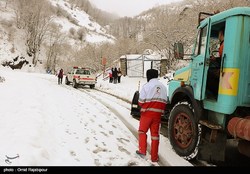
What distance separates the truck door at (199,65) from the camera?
17.7 feet

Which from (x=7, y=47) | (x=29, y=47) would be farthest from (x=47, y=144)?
(x=29, y=47)

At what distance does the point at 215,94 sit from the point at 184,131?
105cm

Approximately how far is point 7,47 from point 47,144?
5620 cm

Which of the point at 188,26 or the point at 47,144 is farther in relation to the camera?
the point at 188,26

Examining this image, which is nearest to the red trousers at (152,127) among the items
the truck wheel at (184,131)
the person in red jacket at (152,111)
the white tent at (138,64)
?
the person in red jacket at (152,111)

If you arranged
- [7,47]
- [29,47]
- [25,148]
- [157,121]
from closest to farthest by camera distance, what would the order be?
1. [25,148]
2. [157,121]
3. [7,47]
4. [29,47]

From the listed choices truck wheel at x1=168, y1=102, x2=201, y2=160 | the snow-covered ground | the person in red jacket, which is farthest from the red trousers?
truck wheel at x1=168, y1=102, x2=201, y2=160

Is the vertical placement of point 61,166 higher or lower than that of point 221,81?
lower

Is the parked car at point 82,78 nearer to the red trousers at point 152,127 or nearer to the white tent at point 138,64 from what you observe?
the white tent at point 138,64

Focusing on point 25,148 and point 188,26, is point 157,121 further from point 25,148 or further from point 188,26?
point 188,26

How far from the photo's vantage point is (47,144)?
5.66 meters

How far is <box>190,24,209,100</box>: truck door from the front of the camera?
5406 mm

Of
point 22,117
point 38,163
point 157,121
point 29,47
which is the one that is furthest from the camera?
point 29,47

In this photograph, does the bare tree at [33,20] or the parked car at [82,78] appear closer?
→ the parked car at [82,78]
